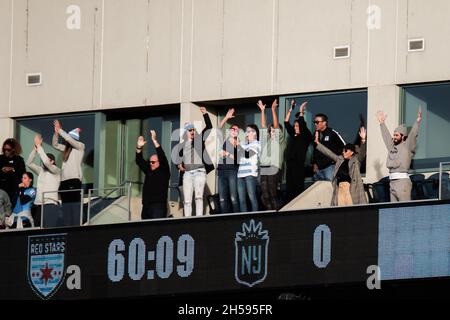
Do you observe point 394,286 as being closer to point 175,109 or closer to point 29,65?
point 175,109

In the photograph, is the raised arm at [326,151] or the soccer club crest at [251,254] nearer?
the soccer club crest at [251,254]

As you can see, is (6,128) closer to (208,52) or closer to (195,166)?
(208,52)

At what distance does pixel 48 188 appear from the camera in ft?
109

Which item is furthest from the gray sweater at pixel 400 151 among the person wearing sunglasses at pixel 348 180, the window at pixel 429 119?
the window at pixel 429 119

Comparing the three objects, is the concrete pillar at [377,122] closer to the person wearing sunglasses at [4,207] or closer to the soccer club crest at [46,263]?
the soccer club crest at [46,263]

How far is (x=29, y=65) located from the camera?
37.1 metres

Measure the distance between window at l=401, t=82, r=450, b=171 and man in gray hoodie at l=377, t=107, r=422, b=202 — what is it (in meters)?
2.00

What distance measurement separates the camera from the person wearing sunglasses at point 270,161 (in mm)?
30547

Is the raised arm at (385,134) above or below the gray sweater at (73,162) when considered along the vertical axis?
above

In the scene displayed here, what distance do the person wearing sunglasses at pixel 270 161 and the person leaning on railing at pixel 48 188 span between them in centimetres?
436

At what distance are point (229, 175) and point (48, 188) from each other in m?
4.11

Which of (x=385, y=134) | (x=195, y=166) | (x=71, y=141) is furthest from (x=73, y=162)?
(x=385, y=134)
